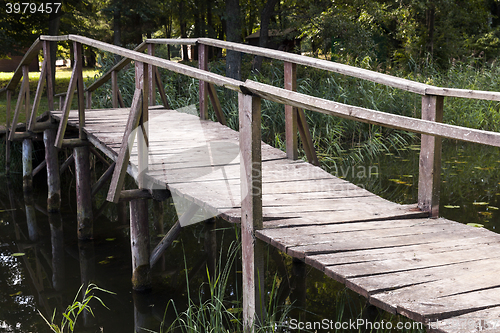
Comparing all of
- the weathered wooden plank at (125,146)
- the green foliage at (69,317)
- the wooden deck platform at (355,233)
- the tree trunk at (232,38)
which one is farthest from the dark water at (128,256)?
the tree trunk at (232,38)

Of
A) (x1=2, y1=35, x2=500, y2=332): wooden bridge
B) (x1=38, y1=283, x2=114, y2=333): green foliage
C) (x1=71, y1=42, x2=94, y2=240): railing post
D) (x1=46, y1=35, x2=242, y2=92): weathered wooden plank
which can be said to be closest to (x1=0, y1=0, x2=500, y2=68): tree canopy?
(x1=71, y1=42, x2=94, y2=240): railing post

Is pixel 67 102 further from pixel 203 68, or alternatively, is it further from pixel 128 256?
pixel 128 256

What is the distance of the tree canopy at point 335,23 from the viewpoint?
10.6 metres

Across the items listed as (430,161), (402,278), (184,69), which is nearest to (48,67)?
(184,69)

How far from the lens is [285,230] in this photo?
2.98 m

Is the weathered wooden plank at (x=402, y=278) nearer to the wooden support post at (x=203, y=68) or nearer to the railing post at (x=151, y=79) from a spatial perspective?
the wooden support post at (x=203, y=68)

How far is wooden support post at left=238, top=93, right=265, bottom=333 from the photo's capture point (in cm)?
286

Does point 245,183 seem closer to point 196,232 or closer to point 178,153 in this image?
point 178,153

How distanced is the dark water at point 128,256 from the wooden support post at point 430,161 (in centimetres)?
90

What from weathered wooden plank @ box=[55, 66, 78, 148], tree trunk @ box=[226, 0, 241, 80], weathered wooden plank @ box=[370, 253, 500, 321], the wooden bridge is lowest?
weathered wooden plank @ box=[370, 253, 500, 321]

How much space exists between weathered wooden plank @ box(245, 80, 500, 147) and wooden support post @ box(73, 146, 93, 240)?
3.57 metres

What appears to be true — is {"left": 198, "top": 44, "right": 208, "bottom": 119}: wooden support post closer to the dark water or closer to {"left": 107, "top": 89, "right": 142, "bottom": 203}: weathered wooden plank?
the dark water

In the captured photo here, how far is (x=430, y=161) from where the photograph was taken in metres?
3.14

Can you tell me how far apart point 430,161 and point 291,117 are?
1.48 m
